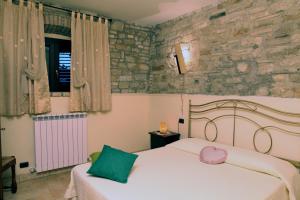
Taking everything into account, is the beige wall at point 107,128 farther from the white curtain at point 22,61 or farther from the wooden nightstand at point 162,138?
the wooden nightstand at point 162,138

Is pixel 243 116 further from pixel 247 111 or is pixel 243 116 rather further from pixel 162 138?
pixel 162 138

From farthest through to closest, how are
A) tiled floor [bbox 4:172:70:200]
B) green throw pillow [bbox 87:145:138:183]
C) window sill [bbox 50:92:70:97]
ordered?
1. window sill [bbox 50:92:70:97]
2. tiled floor [bbox 4:172:70:200]
3. green throw pillow [bbox 87:145:138:183]

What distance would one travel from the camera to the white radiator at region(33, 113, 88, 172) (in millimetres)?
3104

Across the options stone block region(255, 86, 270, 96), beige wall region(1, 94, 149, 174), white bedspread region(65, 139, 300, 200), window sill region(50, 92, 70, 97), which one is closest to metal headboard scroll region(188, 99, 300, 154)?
stone block region(255, 86, 270, 96)

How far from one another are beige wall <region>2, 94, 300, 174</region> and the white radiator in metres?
0.15

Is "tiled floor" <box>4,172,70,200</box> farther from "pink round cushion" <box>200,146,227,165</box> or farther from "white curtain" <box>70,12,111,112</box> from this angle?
"pink round cushion" <box>200,146,227,165</box>

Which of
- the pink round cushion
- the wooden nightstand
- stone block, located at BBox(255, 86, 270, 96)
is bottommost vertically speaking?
the wooden nightstand

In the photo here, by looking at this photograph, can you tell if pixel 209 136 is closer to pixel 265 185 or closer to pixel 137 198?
pixel 265 185

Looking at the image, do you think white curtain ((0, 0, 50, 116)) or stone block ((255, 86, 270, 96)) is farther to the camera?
white curtain ((0, 0, 50, 116))

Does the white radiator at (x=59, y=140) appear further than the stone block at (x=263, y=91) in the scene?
Yes

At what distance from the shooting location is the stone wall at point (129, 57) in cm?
389

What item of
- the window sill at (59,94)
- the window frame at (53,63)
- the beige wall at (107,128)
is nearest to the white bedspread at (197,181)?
the beige wall at (107,128)

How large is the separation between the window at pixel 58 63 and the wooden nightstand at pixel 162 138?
64.3 inches

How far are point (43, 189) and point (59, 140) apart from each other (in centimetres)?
69
